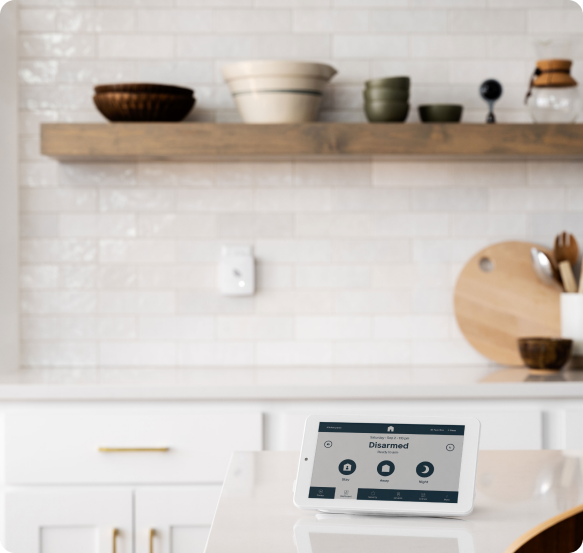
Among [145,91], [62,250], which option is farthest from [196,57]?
[62,250]

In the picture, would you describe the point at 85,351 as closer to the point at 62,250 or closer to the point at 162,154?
the point at 62,250

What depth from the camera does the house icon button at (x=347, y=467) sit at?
94 cm

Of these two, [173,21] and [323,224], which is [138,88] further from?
[323,224]

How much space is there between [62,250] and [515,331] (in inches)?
66.3

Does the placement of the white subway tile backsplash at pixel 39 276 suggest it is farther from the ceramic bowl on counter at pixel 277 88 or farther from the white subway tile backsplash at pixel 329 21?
the white subway tile backsplash at pixel 329 21

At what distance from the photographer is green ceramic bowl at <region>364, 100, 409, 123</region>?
2.30 m

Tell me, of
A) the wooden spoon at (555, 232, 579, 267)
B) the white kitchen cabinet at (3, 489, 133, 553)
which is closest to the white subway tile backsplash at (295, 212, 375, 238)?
the wooden spoon at (555, 232, 579, 267)

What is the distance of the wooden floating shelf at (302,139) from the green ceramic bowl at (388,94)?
0.12 meters

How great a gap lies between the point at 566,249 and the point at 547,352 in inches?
18.1

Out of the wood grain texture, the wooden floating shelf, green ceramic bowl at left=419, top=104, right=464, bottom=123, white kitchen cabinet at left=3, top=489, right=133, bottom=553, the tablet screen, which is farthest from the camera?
green ceramic bowl at left=419, top=104, right=464, bottom=123

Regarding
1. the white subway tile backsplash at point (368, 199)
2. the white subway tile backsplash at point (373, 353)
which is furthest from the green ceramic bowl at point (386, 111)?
the white subway tile backsplash at point (373, 353)

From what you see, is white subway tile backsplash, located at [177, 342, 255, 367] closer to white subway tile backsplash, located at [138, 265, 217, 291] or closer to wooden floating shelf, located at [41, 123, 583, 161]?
white subway tile backsplash, located at [138, 265, 217, 291]

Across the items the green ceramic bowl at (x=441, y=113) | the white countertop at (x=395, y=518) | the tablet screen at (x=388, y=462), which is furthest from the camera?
the green ceramic bowl at (x=441, y=113)

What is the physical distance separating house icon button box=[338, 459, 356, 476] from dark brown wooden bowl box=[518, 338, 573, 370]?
1480 mm
